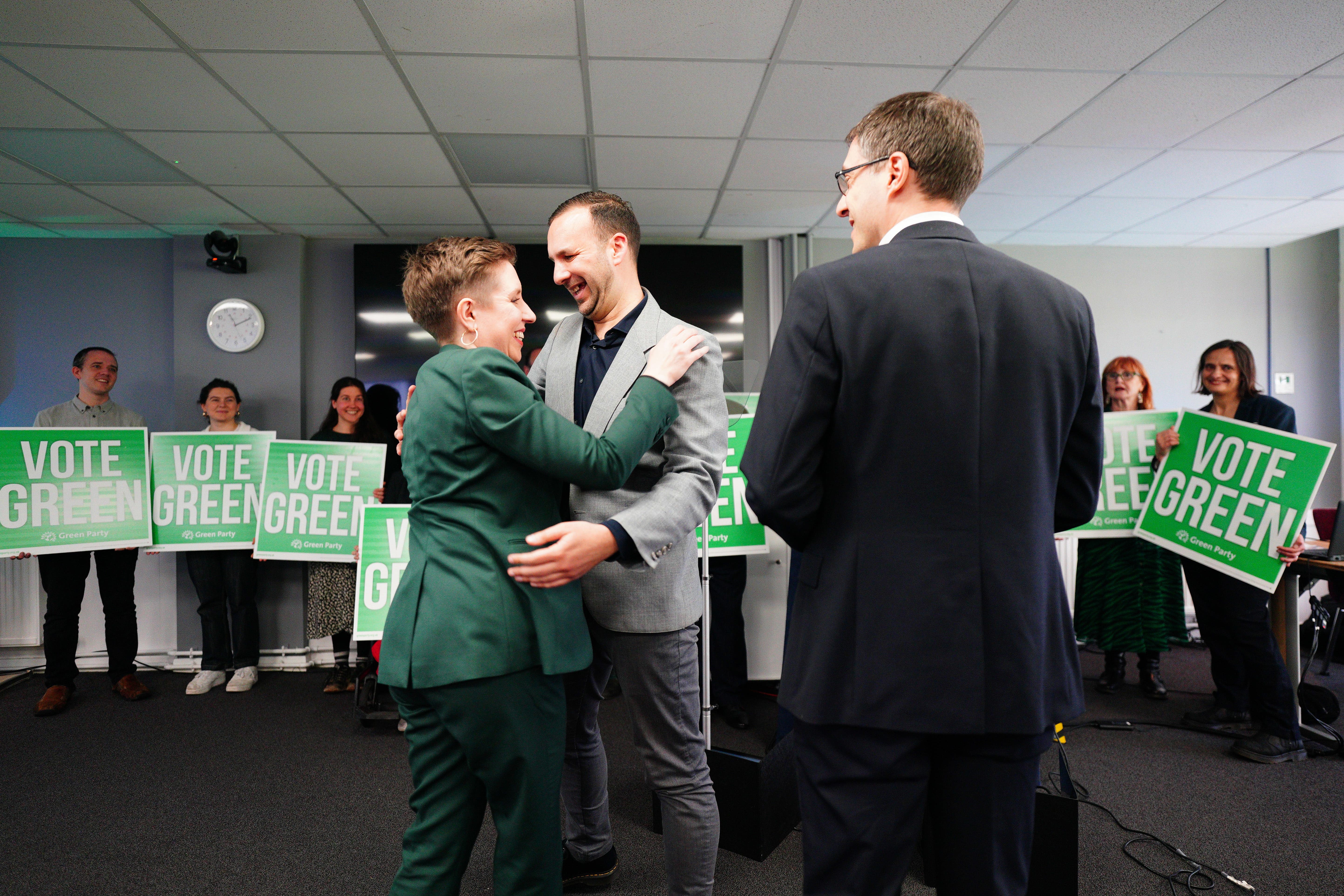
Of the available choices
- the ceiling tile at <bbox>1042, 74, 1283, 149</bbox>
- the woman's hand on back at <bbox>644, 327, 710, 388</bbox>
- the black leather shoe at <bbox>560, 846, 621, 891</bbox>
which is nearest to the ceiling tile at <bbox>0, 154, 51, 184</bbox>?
the woman's hand on back at <bbox>644, 327, 710, 388</bbox>

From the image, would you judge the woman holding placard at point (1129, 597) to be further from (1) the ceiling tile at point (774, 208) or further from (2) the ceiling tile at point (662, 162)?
(2) the ceiling tile at point (662, 162)

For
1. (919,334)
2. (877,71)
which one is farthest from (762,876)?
(877,71)

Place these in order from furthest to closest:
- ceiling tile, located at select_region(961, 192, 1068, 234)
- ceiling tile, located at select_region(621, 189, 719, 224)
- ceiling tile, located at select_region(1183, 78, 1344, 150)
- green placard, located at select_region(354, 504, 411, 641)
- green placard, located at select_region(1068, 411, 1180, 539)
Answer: ceiling tile, located at select_region(961, 192, 1068, 234), ceiling tile, located at select_region(621, 189, 719, 224), green placard, located at select_region(1068, 411, 1180, 539), green placard, located at select_region(354, 504, 411, 641), ceiling tile, located at select_region(1183, 78, 1344, 150)

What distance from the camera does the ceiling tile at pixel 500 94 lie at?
2660 millimetres

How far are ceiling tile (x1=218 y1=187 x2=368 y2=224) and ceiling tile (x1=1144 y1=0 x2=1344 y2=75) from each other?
404cm

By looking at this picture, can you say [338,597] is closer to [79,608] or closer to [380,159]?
[79,608]

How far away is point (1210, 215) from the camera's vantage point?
175 inches

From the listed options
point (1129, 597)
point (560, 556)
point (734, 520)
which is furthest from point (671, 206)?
point (560, 556)

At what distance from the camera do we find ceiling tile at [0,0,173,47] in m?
2.26

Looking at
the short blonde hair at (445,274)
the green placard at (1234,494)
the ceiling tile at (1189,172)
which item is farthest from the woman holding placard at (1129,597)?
the short blonde hair at (445,274)

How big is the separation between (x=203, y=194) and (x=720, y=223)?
3.07 m

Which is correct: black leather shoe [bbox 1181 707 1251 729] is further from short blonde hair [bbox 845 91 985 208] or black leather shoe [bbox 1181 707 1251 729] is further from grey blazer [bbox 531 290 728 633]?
short blonde hair [bbox 845 91 985 208]

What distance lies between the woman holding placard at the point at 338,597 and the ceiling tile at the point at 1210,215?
5.22 meters

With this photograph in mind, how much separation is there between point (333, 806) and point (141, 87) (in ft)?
9.54
